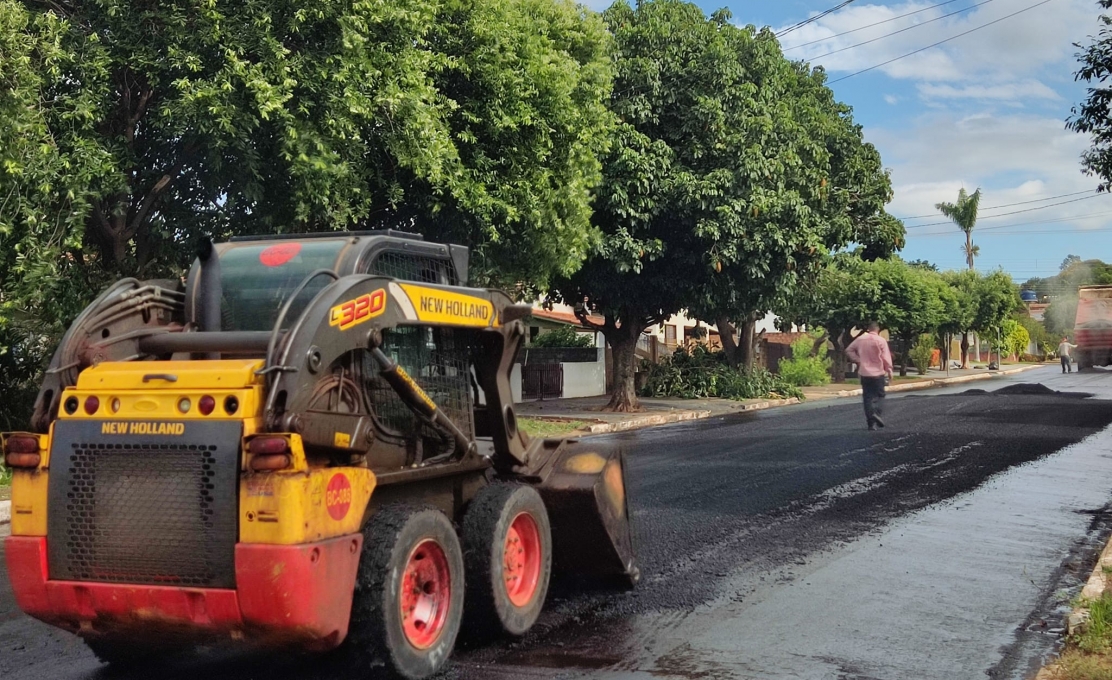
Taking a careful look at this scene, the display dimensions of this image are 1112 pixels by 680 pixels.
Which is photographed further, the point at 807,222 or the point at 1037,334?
the point at 1037,334

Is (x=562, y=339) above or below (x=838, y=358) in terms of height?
above

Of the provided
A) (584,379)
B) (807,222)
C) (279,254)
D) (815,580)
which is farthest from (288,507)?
(584,379)

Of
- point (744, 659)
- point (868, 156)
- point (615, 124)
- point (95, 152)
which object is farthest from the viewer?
point (868, 156)

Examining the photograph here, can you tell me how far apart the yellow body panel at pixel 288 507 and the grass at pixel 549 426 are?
15733 millimetres

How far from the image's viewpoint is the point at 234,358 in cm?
500

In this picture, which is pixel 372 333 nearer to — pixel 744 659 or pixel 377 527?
pixel 377 527

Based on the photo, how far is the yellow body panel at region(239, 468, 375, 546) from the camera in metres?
4.26

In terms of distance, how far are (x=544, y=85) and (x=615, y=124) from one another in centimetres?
527

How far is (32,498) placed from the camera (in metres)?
4.70

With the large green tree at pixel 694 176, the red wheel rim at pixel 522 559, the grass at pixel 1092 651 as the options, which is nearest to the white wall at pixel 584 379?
the large green tree at pixel 694 176

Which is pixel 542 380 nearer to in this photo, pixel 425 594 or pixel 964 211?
pixel 425 594

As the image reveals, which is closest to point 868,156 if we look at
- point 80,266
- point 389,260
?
point 80,266

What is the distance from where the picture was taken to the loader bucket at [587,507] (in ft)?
20.9

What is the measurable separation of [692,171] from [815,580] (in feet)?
54.6
